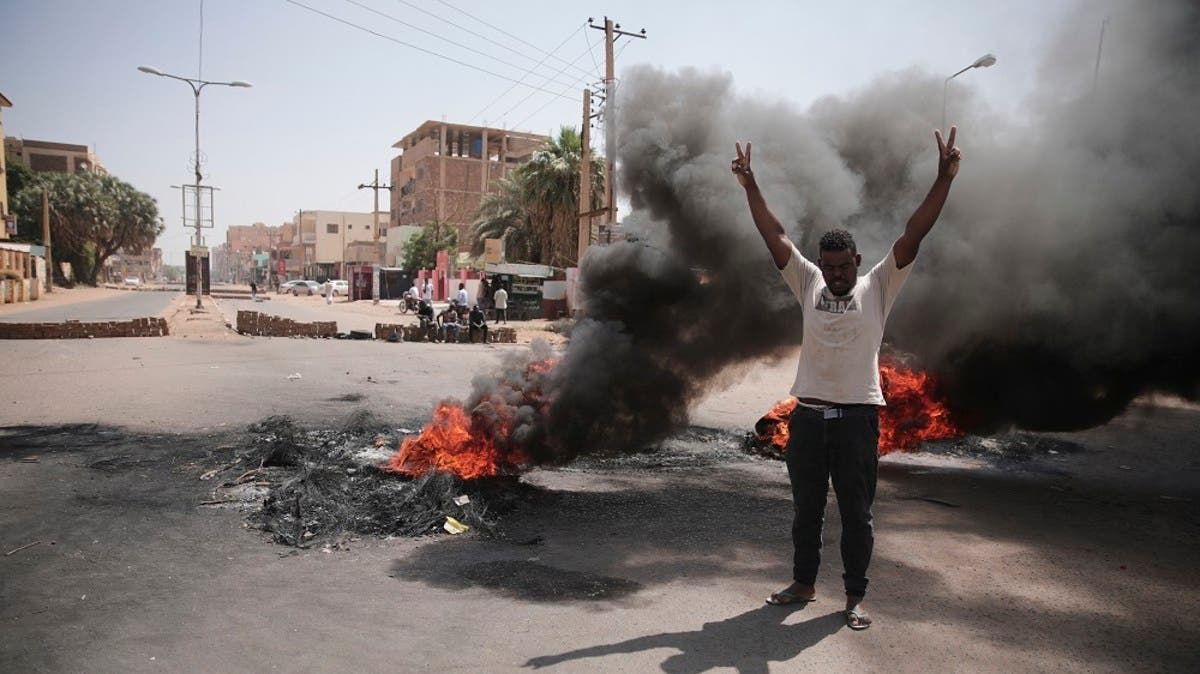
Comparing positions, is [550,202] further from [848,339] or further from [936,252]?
[848,339]

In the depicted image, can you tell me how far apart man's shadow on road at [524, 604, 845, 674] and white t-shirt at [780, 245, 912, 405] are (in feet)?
3.58

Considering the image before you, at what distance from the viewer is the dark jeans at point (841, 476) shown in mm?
3410

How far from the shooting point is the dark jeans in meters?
3.41

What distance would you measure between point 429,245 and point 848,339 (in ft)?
174

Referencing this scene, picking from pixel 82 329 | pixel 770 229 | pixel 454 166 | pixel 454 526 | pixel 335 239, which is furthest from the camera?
pixel 335 239

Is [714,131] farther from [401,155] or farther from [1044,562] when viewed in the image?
[401,155]

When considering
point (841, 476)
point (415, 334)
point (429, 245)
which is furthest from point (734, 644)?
point (429, 245)

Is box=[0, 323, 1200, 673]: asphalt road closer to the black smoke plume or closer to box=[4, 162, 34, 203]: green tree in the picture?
the black smoke plume

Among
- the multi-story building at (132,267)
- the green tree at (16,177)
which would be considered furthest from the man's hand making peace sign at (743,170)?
the multi-story building at (132,267)

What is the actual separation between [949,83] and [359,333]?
1746 centimetres

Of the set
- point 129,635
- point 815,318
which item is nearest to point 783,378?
point 815,318

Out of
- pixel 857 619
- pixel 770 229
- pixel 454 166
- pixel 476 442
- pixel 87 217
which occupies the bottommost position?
pixel 857 619

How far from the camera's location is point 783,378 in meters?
14.9

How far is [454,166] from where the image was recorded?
239 feet
